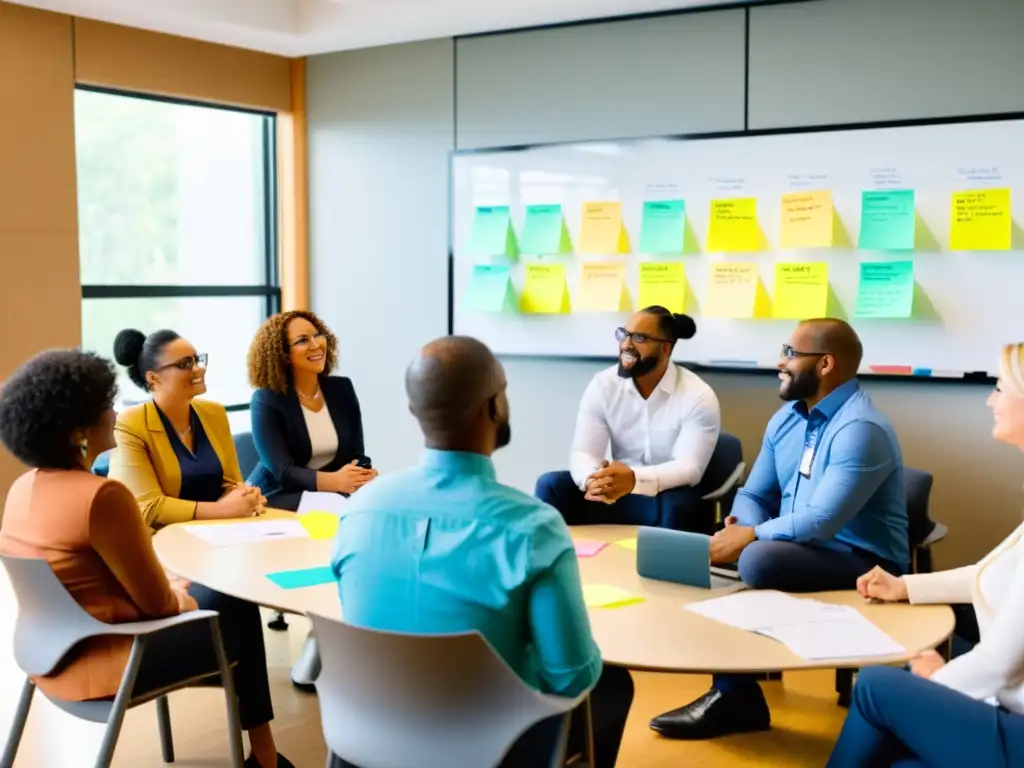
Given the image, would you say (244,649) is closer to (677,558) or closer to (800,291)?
(677,558)

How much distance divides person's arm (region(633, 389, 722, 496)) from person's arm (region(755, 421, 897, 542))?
968 mm

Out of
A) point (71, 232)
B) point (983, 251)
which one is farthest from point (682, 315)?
point (71, 232)

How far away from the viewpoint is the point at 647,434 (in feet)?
13.7

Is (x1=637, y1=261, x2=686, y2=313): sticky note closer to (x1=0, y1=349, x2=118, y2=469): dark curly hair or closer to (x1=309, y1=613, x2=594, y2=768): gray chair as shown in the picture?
(x1=0, y1=349, x2=118, y2=469): dark curly hair

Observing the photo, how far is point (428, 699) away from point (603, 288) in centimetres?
338

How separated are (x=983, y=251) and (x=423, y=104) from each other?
2.81 meters

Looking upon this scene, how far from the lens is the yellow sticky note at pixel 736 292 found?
14.9ft

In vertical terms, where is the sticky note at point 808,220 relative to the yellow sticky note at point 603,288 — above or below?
above

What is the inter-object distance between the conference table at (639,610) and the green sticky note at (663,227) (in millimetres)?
2066

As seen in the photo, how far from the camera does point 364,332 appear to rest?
227 inches

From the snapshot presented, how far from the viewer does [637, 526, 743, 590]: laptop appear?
2.44 m

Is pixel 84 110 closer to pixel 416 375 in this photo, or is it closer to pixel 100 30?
pixel 100 30

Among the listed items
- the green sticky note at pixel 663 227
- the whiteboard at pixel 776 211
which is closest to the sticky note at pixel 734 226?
the whiteboard at pixel 776 211

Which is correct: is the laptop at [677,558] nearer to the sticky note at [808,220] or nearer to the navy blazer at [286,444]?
the navy blazer at [286,444]
